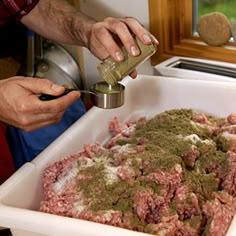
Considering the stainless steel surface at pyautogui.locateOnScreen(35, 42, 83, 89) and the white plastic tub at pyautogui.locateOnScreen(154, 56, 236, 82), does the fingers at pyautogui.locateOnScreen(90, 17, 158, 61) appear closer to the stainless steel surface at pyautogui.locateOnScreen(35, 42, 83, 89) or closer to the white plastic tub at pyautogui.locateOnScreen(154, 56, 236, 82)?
the white plastic tub at pyautogui.locateOnScreen(154, 56, 236, 82)

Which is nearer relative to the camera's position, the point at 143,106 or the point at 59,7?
the point at 143,106

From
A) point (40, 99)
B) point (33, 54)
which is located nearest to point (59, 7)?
point (33, 54)

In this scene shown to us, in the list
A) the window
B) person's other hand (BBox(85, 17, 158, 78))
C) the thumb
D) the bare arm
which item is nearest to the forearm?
the bare arm

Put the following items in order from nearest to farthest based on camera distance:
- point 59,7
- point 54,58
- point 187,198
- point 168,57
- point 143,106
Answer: point 187,198 < point 143,106 < point 59,7 < point 168,57 < point 54,58

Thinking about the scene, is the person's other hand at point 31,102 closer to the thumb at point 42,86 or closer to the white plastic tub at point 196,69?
the thumb at point 42,86

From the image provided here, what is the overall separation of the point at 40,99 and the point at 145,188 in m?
0.23

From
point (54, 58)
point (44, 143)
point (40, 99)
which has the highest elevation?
point (40, 99)

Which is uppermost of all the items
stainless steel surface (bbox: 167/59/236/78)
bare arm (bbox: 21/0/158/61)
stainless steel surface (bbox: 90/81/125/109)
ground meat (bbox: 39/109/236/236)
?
bare arm (bbox: 21/0/158/61)

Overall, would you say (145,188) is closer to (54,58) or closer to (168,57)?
(168,57)

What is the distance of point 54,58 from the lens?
1.60 m

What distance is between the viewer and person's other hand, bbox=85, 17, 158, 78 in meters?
0.91

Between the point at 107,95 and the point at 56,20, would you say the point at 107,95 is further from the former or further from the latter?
the point at 56,20

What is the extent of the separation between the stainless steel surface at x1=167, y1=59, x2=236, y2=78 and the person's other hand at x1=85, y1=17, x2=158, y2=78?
0.36 meters

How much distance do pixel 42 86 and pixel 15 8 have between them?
53cm
